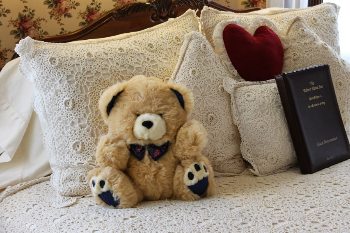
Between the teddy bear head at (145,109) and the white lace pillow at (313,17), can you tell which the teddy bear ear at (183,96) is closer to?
the teddy bear head at (145,109)

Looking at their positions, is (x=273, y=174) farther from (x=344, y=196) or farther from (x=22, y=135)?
(x=22, y=135)

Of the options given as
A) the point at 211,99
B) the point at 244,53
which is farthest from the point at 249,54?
the point at 211,99

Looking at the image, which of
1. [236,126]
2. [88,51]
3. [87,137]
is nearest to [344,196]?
[236,126]

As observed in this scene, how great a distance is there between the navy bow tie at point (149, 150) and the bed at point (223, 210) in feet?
0.43

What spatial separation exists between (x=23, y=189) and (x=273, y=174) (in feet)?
2.63

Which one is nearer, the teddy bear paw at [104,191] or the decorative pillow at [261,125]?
the teddy bear paw at [104,191]

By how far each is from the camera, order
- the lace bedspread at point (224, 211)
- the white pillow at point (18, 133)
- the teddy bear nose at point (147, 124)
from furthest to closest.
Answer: the white pillow at point (18, 133), the teddy bear nose at point (147, 124), the lace bedspread at point (224, 211)

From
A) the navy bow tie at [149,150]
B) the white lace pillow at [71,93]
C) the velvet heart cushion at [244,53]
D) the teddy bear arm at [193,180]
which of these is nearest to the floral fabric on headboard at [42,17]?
the white lace pillow at [71,93]

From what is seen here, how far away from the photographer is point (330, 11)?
1.95 metres

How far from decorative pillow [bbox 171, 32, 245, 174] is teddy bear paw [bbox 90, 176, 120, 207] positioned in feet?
1.16

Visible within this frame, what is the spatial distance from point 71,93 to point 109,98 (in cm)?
15

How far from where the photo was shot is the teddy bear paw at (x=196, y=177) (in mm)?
1320

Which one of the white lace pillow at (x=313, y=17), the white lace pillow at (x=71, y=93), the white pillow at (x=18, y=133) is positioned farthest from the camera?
the white lace pillow at (x=313, y=17)

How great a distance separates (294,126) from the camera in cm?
153
